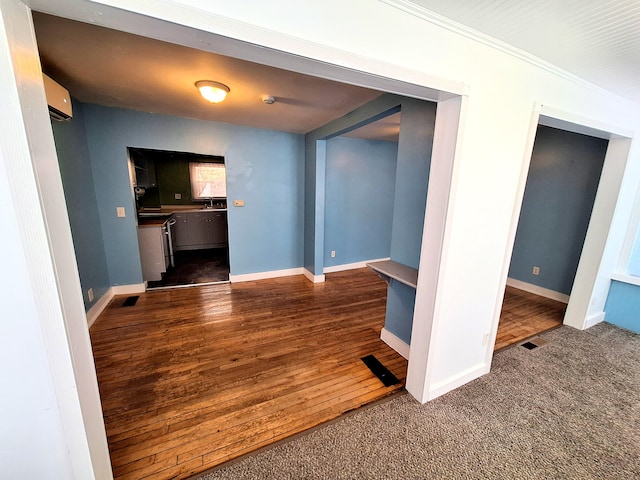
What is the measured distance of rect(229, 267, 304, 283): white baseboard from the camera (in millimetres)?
3971

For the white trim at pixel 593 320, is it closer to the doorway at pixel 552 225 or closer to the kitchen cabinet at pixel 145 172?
the doorway at pixel 552 225

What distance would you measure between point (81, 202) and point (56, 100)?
51.9 inches

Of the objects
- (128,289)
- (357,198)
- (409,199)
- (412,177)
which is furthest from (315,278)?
(128,289)

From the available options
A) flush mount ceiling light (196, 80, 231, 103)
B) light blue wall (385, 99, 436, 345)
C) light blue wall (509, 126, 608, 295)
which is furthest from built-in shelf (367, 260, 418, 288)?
light blue wall (509, 126, 608, 295)

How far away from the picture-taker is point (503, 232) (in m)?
1.75

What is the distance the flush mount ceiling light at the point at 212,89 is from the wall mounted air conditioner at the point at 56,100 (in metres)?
0.97

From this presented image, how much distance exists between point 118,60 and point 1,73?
152cm

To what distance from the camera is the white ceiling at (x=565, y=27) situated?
113cm

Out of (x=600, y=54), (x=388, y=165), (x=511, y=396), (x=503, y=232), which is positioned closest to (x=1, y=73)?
(x=503, y=232)

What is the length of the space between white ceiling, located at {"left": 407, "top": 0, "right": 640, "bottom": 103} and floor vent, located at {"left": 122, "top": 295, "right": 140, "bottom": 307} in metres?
3.96

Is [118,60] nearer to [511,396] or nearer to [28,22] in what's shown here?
[28,22]

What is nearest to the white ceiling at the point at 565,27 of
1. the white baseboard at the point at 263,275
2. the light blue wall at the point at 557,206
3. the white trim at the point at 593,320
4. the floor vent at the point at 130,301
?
the light blue wall at the point at 557,206

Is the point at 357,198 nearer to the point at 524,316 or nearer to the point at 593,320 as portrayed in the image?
the point at 524,316

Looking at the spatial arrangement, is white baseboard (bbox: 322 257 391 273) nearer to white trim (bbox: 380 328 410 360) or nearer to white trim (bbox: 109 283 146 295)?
white trim (bbox: 380 328 410 360)
